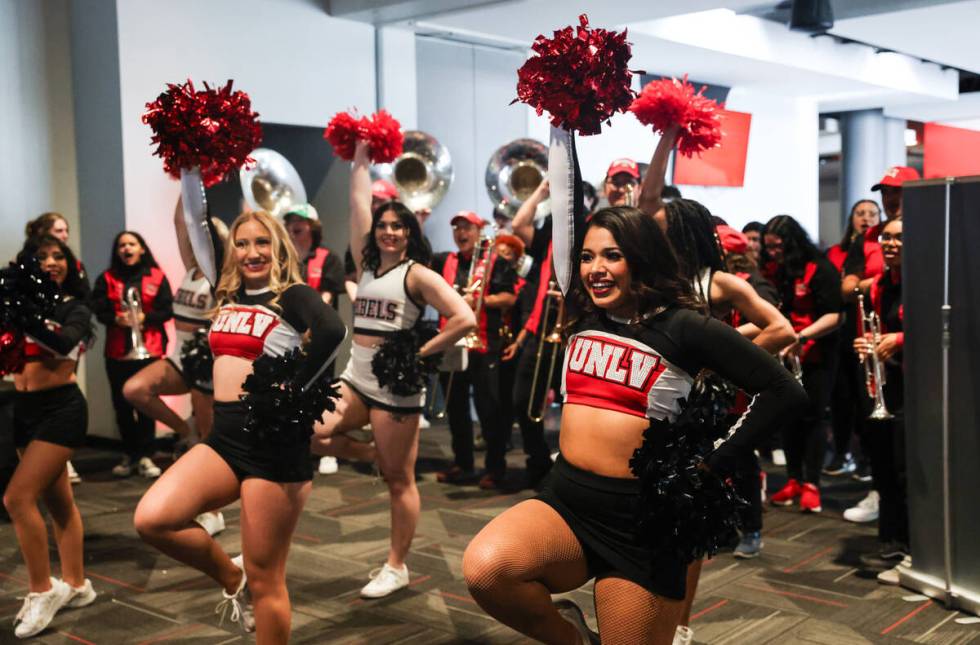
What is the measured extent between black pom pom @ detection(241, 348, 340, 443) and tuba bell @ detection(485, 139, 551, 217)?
17.4ft

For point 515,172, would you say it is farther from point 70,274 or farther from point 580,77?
point 580,77

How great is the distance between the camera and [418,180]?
8.27m

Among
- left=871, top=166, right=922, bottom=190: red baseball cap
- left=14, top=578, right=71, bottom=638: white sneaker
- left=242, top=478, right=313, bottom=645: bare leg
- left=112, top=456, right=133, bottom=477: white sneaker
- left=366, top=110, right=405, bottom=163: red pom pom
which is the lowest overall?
left=112, top=456, right=133, bottom=477: white sneaker

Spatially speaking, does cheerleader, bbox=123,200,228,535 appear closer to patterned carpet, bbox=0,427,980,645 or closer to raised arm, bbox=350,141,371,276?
patterned carpet, bbox=0,427,980,645

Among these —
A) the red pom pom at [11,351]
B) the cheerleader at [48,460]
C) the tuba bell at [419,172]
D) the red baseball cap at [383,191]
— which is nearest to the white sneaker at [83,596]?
the cheerleader at [48,460]

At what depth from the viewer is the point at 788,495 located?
560cm

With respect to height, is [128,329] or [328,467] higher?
[128,329]

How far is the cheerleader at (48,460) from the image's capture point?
370 centimetres

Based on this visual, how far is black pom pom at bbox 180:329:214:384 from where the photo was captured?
15.3 ft

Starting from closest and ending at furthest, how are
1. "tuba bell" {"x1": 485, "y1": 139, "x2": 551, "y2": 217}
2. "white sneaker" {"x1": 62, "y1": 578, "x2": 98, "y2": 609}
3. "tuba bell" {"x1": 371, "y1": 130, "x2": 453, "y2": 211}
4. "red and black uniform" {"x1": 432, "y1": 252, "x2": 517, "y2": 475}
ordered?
1. "white sneaker" {"x1": 62, "y1": 578, "x2": 98, "y2": 609}
2. "red and black uniform" {"x1": 432, "y1": 252, "x2": 517, "y2": 475}
3. "tuba bell" {"x1": 371, "y1": 130, "x2": 453, "y2": 211}
4. "tuba bell" {"x1": 485, "y1": 139, "x2": 551, "y2": 217}

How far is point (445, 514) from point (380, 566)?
37.9 inches

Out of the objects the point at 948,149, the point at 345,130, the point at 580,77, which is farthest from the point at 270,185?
the point at 948,149

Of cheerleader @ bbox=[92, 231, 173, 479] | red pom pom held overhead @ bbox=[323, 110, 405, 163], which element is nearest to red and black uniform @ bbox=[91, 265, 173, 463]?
cheerleader @ bbox=[92, 231, 173, 479]

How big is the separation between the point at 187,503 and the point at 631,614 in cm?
142
